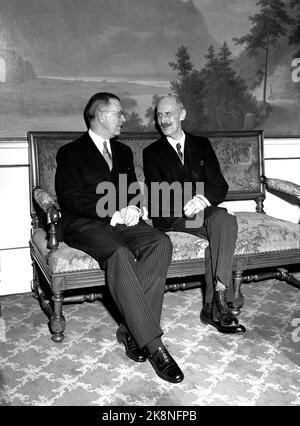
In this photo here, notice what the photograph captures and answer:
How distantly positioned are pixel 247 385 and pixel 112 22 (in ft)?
9.47

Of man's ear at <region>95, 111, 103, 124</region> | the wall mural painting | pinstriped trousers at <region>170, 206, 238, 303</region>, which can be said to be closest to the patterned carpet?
pinstriped trousers at <region>170, 206, 238, 303</region>

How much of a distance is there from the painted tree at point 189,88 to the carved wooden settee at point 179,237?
0.69 feet

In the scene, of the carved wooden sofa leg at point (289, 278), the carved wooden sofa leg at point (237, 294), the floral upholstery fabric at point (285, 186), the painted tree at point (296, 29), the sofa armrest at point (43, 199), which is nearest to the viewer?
the sofa armrest at point (43, 199)

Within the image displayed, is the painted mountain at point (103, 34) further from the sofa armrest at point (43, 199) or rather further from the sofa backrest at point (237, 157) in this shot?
the sofa armrest at point (43, 199)

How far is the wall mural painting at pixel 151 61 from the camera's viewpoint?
3.52 m

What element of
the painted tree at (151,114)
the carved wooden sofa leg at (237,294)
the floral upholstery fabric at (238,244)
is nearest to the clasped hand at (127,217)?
the floral upholstery fabric at (238,244)

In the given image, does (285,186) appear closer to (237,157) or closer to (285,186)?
(285,186)

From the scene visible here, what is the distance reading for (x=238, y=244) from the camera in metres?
3.34

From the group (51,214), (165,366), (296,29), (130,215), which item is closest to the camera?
(165,366)

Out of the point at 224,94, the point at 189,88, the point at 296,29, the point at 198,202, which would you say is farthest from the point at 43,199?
the point at 296,29

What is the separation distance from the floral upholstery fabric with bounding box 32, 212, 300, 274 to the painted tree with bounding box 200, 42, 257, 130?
3.26ft

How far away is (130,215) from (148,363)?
96cm

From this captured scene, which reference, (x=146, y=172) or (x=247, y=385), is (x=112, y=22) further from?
(x=247, y=385)
